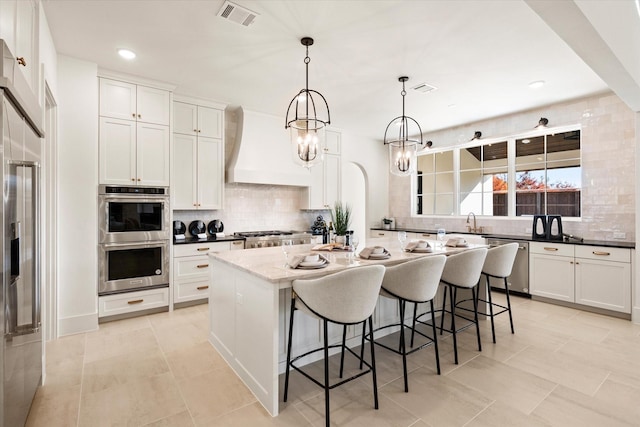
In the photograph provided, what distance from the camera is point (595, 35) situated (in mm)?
2076

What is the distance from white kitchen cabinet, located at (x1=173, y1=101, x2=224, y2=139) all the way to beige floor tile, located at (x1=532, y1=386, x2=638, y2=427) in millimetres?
4497

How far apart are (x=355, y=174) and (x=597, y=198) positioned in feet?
15.6

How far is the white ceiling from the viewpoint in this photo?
2473mm

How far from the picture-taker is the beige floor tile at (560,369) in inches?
92.5

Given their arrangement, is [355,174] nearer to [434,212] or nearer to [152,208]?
[434,212]

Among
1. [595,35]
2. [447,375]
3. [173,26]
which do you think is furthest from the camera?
[173,26]

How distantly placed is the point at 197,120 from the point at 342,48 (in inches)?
94.5

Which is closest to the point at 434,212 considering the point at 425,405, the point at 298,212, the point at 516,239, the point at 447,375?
the point at 516,239

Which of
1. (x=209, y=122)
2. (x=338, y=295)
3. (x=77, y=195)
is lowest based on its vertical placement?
(x=338, y=295)

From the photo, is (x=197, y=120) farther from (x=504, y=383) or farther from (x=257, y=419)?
(x=504, y=383)

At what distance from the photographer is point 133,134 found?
3.78 metres

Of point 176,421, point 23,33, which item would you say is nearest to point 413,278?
point 176,421

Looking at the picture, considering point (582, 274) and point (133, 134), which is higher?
point (133, 134)

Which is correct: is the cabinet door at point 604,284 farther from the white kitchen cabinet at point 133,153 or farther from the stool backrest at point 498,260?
the white kitchen cabinet at point 133,153
